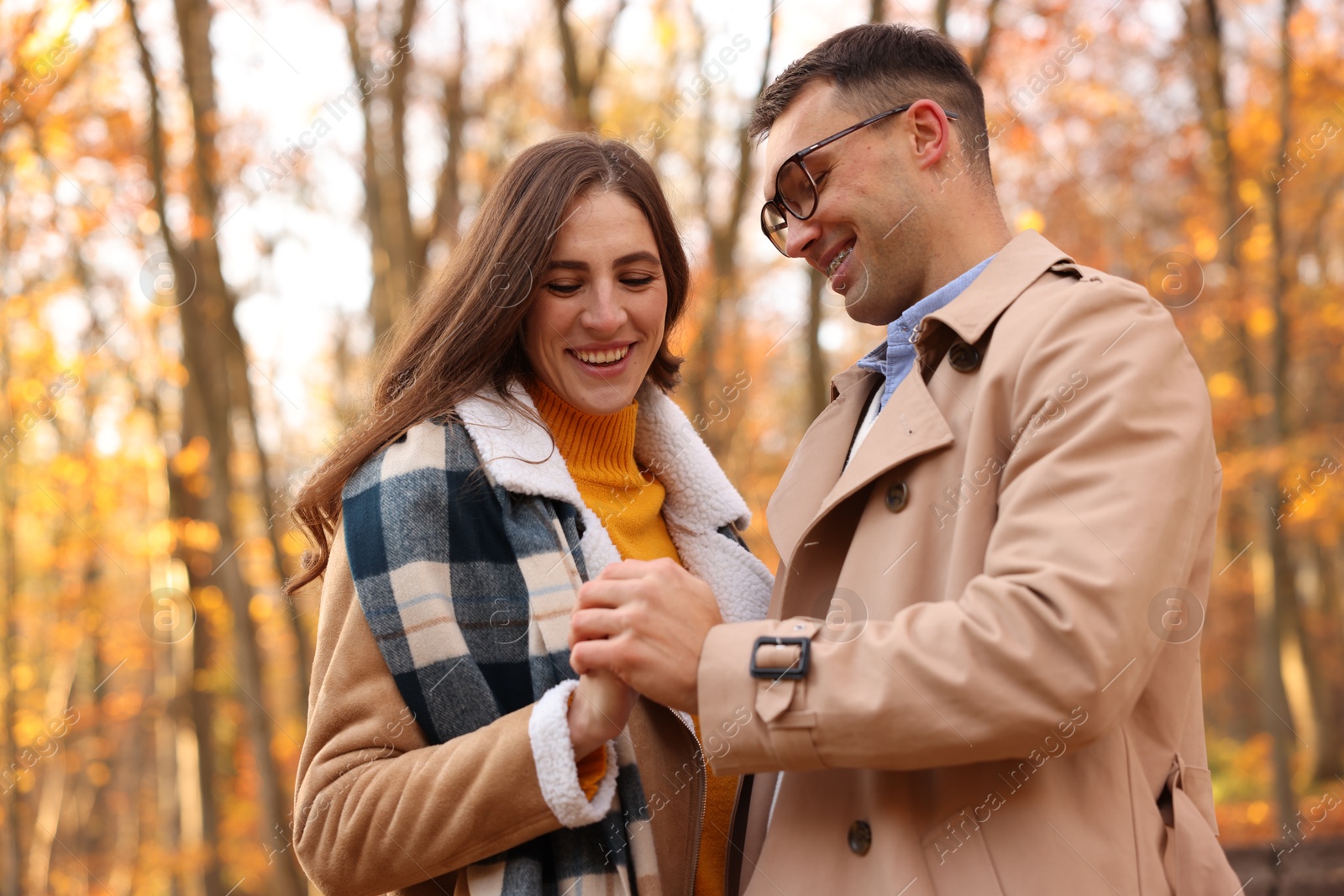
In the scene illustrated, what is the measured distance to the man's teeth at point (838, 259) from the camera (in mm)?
2330

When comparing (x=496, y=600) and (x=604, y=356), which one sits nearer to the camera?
(x=496, y=600)

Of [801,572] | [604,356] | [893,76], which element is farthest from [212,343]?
[801,572]

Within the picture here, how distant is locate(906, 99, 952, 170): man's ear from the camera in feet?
7.50

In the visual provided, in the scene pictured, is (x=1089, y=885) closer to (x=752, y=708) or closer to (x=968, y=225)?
(x=752, y=708)

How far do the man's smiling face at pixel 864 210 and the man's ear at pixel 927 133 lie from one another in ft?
0.06

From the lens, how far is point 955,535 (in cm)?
177

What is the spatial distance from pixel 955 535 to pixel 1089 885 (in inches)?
22.8

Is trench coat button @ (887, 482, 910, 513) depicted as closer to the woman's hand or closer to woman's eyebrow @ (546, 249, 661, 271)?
the woman's hand

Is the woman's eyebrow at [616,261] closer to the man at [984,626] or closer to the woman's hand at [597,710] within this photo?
the man at [984,626]

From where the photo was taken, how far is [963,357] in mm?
1926

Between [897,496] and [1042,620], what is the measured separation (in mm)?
435

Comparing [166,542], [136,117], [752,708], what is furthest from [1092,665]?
[136,117]

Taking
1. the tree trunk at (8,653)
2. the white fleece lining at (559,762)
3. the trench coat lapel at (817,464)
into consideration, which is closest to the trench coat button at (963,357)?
the trench coat lapel at (817,464)

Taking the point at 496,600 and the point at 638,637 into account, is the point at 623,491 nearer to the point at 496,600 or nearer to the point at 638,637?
the point at 496,600
